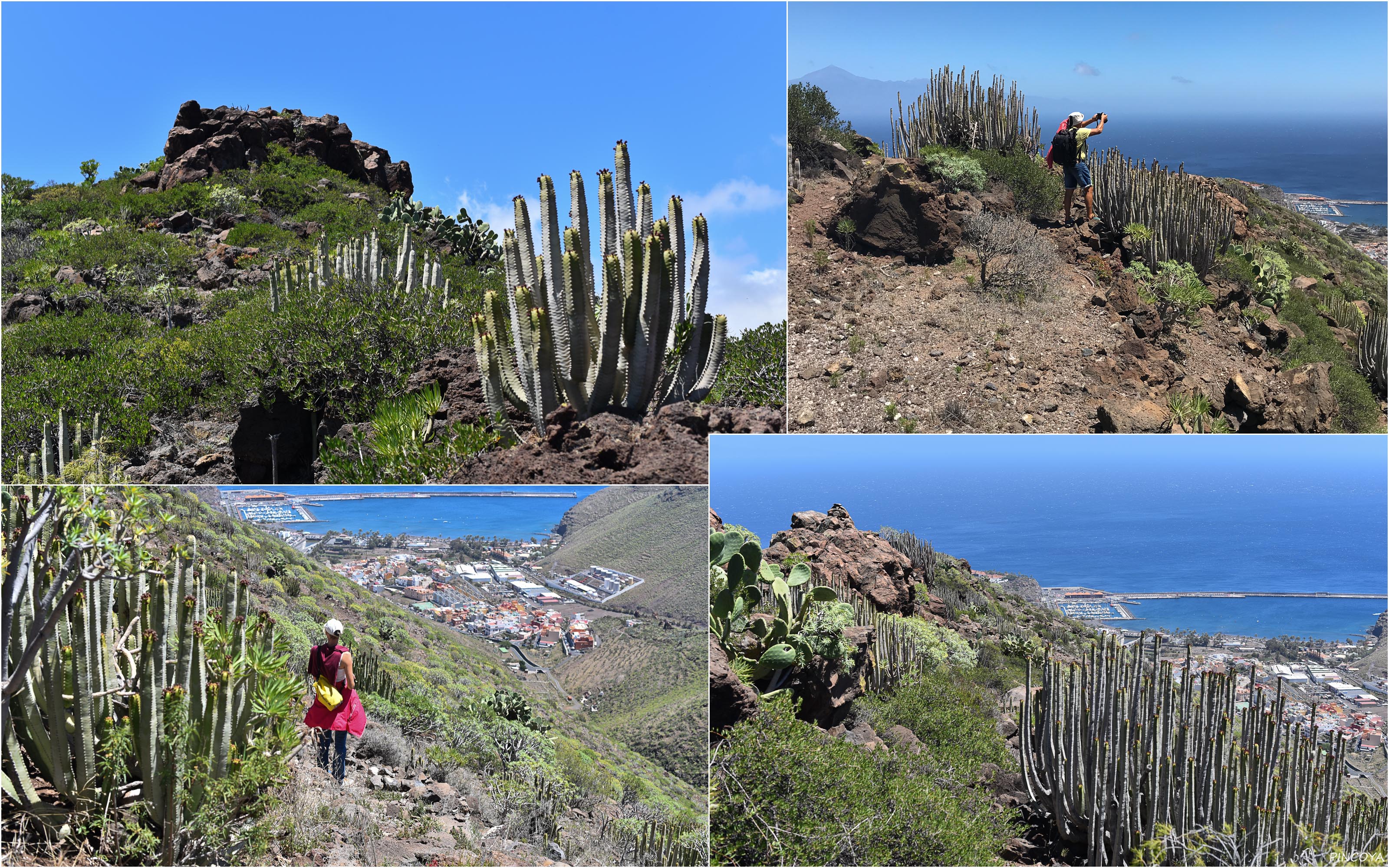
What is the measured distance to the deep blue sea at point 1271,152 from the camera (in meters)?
12.6

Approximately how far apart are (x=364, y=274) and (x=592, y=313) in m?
6.01

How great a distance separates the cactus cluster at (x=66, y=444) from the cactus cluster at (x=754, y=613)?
203 inches

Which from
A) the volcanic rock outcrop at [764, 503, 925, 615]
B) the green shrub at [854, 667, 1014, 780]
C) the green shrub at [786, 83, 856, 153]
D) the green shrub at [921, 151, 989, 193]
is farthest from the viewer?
the green shrub at [786, 83, 856, 153]

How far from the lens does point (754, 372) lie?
7.90m

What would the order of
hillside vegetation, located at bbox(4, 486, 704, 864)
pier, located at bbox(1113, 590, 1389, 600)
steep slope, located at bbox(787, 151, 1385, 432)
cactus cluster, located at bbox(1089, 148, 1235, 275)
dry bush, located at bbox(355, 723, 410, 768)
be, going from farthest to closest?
cactus cluster, located at bbox(1089, 148, 1235, 275), steep slope, located at bbox(787, 151, 1385, 432), pier, located at bbox(1113, 590, 1389, 600), dry bush, located at bbox(355, 723, 410, 768), hillside vegetation, located at bbox(4, 486, 704, 864)

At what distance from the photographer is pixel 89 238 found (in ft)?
64.1

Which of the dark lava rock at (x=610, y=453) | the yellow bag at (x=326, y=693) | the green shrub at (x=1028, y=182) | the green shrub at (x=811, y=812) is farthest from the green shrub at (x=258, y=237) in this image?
the green shrub at (x=811, y=812)

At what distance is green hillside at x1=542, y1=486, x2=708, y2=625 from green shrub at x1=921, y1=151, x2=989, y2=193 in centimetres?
970

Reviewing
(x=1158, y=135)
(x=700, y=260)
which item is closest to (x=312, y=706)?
(x=700, y=260)

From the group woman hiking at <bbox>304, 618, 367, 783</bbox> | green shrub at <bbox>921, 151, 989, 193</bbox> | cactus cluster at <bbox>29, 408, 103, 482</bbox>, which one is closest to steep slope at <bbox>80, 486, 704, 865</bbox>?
woman hiking at <bbox>304, 618, 367, 783</bbox>

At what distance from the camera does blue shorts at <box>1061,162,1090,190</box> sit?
11.6 meters

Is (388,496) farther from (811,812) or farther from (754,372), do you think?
(754,372)

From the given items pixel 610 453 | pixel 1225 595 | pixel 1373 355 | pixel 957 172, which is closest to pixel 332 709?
pixel 610 453

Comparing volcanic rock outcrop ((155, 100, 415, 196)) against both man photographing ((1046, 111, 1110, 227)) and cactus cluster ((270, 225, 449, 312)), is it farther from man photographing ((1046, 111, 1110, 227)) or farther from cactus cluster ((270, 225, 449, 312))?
man photographing ((1046, 111, 1110, 227))
